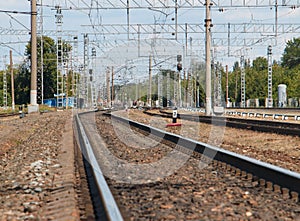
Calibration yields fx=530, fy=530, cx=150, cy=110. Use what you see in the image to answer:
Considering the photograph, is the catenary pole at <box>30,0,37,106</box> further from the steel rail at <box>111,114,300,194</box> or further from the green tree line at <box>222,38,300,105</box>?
the green tree line at <box>222,38,300,105</box>

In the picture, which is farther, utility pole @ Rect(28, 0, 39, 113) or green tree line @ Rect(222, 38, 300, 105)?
green tree line @ Rect(222, 38, 300, 105)

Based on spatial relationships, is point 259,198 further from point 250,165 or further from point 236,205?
point 250,165

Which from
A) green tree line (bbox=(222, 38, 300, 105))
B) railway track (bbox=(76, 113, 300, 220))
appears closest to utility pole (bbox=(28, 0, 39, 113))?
railway track (bbox=(76, 113, 300, 220))

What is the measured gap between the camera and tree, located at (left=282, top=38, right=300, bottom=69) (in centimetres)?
12425

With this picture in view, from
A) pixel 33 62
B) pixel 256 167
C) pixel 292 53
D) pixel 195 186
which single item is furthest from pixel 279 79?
pixel 195 186

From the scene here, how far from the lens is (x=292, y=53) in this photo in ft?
414

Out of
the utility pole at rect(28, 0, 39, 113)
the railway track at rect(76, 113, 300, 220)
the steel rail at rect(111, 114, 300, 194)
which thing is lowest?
the railway track at rect(76, 113, 300, 220)

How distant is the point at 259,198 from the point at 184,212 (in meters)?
1.41

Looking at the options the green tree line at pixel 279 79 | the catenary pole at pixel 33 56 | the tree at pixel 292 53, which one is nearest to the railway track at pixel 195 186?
the catenary pole at pixel 33 56

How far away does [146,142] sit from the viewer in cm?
1836

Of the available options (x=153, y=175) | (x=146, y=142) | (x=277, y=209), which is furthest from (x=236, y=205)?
(x=146, y=142)

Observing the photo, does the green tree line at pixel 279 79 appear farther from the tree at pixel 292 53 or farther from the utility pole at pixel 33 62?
the utility pole at pixel 33 62

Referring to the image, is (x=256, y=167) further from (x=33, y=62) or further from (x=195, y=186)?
(x=33, y=62)

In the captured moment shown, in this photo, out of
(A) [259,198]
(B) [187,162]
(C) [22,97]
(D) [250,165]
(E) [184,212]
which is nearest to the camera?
(E) [184,212]
